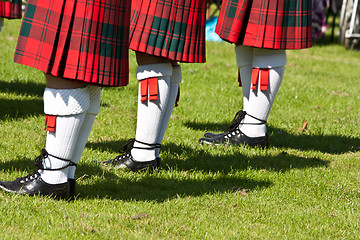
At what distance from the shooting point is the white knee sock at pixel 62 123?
2.37 metres

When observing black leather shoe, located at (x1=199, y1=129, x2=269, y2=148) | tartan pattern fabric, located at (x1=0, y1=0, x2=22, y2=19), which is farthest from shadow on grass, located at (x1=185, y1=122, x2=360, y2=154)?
tartan pattern fabric, located at (x1=0, y1=0, x2=22, y2=19)

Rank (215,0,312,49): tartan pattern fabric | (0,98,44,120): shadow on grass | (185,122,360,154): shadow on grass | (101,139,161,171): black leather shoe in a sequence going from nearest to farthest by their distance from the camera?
1. (101,139,161,171): black leather shoe
2. (215,0,312,49): tartan pattern fabric
3. (185,122,360,154): shadow on grass
4. (0,98,44,120): shadow on grass

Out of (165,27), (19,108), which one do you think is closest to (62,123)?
(165,27)

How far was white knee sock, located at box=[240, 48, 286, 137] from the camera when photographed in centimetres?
377

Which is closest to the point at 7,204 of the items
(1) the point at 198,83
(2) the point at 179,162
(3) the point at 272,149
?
(2) the point at 179,162

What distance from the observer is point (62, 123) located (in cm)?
240

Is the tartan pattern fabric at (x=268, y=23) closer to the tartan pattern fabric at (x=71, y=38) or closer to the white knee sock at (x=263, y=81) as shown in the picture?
the white knee sock at (x=263, y=81)

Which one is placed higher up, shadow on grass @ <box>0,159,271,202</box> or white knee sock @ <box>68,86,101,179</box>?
white knee sock @ <box>68,86,101,179</box>

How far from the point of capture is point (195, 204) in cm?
275

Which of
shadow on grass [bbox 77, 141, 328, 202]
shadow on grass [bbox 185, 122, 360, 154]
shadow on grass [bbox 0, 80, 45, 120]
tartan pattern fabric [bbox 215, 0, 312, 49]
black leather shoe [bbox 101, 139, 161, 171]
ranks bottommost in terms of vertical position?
shadow on grass [bbox 185, 122, 360, 154]

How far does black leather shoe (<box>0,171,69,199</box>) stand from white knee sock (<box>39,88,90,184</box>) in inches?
1.4

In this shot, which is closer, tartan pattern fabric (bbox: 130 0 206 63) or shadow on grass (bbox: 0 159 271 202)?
shadow on grass (bbox: 0 159 271 202)

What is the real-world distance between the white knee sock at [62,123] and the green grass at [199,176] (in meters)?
0.18

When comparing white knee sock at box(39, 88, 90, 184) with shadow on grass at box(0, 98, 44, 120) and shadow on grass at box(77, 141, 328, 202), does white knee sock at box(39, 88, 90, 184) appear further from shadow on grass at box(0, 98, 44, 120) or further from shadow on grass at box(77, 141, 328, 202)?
shadow on grass at box(0, 98, 44, 120)
